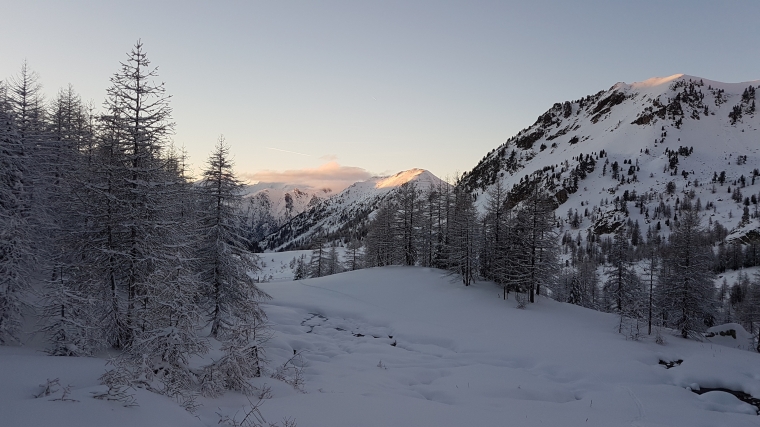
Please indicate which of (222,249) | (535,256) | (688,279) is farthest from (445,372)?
(688,279)

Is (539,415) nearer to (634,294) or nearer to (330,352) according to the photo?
(330,352)

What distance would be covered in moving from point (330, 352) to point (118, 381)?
12.6 m

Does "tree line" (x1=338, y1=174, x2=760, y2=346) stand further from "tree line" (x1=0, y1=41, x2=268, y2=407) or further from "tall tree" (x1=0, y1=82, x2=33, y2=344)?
"tall tree" (x1=0, y1=82, x2=33, y2=344)

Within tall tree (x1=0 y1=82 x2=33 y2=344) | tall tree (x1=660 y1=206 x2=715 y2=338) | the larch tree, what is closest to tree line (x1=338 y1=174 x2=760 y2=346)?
tall tree (x1=660 y1=206 x2=715 y2=338)

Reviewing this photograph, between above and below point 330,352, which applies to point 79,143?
above

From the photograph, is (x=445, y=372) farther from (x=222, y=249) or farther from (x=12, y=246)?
(x=12, y=246)

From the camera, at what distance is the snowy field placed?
6988 millimetres

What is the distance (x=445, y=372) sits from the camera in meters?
15.7

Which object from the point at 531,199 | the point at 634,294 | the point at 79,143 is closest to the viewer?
the point at 79,143

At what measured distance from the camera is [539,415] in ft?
35.1

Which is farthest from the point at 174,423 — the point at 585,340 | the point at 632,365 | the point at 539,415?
the point at 585,340

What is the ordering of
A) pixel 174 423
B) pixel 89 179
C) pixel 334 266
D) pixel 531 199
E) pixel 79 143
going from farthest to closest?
1. pixel 334 266
2. pixel 531 199
3. pixel 79 143
4. pixel 89 179
5. pixel 174 423

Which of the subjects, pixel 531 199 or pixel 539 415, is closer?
pixel 539 415

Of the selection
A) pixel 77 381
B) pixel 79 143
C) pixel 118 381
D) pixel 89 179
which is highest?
pixel 79 143
